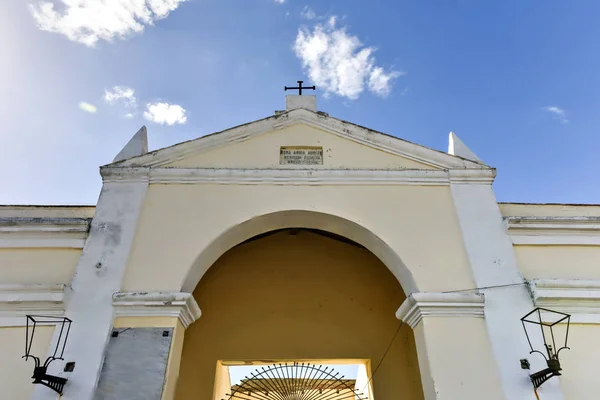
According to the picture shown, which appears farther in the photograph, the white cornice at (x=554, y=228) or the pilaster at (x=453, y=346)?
the white cornice at (x=554, y=228)

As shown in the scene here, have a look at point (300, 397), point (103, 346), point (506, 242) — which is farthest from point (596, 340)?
point (103, 346)

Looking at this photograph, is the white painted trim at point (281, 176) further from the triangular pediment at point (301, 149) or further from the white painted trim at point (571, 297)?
the white painted trim at point (571, 297)

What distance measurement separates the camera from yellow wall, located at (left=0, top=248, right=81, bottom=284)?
15.9 ft

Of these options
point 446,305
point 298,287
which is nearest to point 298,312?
point 298,287

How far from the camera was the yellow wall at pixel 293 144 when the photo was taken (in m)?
5.82

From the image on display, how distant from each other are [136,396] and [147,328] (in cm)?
66

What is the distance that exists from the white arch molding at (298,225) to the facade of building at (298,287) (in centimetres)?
2

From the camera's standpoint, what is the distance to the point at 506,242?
515 cm

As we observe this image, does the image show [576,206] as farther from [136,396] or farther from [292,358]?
[136,396]

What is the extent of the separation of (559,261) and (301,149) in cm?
355

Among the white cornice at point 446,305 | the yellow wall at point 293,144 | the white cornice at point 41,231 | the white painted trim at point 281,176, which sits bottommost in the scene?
the white cornice at point 446,305

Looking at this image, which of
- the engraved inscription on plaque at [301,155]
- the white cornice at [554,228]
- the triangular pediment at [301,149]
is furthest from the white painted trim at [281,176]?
the white cornice at [554,228]

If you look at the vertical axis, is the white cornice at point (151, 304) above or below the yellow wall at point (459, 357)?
above

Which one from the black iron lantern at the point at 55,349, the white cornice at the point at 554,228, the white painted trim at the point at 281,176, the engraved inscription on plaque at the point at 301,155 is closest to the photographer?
the black iron lantern at the point at 55,349
